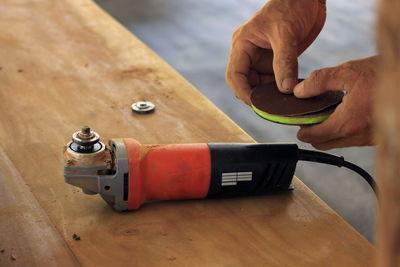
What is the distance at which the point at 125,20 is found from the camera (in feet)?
13.1

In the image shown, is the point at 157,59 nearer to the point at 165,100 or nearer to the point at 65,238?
the point at 165,100

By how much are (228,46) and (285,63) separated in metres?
2.42

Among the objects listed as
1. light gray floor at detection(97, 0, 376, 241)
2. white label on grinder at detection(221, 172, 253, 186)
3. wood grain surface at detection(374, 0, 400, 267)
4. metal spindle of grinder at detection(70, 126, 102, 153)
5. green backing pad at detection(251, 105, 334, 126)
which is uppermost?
wood grain surface at detection(374, 0, 400, 267)

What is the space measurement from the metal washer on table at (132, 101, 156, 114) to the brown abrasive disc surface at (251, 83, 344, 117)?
0.97ft

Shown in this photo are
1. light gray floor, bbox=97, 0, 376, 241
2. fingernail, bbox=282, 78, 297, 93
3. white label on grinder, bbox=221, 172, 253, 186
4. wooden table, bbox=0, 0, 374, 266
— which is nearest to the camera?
wooden table, bbox=0, 0, 374, 266

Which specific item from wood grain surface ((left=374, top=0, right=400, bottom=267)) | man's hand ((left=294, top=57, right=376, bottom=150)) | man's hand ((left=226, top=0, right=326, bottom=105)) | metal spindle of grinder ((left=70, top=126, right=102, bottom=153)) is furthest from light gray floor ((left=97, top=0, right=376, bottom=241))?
wood grain surface ((left=374, top=0, right=400, bottom=267))

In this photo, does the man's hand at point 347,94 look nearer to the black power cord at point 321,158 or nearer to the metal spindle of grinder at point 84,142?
the black power cord at point 321,158

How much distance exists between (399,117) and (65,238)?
0.80 m

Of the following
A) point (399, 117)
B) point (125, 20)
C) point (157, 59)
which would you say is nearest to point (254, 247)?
point (399, 117)

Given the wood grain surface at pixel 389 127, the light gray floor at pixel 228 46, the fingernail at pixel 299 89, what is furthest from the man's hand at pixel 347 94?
the light gray floor at pixel 228 46

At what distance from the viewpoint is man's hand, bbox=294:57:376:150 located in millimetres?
1122

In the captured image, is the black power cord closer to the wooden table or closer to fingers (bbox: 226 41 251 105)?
the wooden table

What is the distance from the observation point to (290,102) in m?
1.18

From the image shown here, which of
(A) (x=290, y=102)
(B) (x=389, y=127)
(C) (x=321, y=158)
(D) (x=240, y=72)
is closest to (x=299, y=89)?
(A) (x=290, y=102)
